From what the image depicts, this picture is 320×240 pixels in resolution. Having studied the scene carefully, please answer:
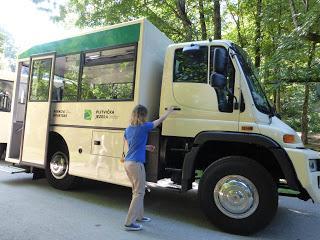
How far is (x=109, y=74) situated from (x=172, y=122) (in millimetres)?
1638

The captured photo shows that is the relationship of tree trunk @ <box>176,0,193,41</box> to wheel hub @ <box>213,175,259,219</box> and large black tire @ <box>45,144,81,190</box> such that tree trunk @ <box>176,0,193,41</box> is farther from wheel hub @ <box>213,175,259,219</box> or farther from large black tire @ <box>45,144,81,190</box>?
wheel hub @ <box>213,175,259,219</box>

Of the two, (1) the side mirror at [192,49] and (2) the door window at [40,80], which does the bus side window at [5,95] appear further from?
(1) the side mirror at [192,49]

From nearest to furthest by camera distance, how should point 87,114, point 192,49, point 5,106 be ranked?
1. point 192,49
2. point 87,114
3. point 5,106

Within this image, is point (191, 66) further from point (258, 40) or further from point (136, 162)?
point (258, 40)

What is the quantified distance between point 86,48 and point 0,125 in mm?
5624

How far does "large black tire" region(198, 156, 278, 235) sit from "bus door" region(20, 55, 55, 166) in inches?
150

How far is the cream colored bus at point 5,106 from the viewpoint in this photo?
11.2 m

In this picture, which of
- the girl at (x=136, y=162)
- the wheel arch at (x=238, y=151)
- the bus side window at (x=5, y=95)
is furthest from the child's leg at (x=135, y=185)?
the bus side window at (x=5, y=95)

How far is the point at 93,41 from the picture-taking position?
281 inches

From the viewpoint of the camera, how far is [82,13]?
1617 cm

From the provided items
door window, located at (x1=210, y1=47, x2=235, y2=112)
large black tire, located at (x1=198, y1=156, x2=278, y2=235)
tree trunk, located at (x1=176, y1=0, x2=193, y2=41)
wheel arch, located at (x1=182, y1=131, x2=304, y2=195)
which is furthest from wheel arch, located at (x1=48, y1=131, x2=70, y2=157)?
tree trunk, located at (x1=176, y1=0, x2=193, y2=41)

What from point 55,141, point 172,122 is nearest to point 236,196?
point 172,122

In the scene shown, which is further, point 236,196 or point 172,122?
point 172,122

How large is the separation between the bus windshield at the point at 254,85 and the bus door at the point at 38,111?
3978 mm
